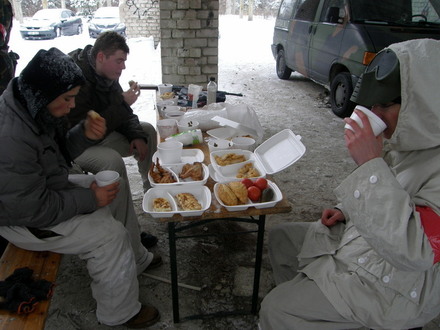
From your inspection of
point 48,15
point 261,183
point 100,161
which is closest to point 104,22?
point 48,15

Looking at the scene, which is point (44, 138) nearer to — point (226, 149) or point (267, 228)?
point (226, 149)

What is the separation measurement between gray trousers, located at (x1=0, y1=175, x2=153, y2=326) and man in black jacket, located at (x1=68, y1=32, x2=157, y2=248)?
0.80m

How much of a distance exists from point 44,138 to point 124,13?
11.1 metres

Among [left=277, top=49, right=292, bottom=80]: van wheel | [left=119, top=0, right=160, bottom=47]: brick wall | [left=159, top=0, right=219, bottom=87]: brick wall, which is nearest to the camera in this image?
[left=159, top=0, right=219, bottom=87]: brick wall

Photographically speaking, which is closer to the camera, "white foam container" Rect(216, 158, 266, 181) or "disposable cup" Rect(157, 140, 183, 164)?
"white foam container" Rect(216, 158, 266, 181)

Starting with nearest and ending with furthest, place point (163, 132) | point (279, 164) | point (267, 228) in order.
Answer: point (279, 164), point (163, 132), point (267, 228)

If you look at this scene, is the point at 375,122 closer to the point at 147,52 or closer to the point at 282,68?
the point at 282,68

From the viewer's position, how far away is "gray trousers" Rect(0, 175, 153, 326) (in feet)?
6.23

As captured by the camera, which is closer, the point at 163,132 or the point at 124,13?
the point at 163,132

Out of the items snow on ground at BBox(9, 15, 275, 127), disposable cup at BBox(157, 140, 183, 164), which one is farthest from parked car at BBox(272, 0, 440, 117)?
disposable cup at BBox(157, 140, 183, 164)

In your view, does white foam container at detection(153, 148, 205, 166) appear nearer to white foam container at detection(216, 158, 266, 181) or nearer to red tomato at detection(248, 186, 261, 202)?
white foam container at detection(216, 158, 266, 181)

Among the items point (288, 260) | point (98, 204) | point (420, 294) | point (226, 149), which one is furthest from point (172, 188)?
point (420, 294)

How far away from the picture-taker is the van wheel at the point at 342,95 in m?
5.97

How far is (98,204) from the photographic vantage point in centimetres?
198
